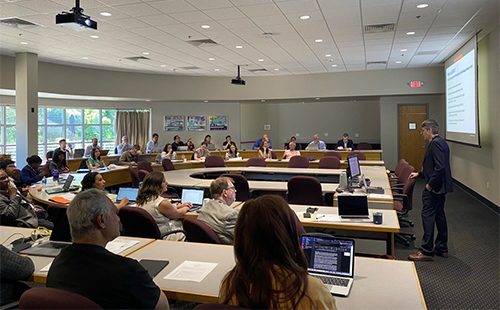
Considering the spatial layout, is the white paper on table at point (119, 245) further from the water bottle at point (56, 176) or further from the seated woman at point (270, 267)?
the water bottle at point (56, 176)

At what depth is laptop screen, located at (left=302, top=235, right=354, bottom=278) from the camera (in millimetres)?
2168

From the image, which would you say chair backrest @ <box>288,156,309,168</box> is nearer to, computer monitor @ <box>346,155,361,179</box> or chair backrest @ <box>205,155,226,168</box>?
chair backrest @ <box>205,155,226,168</box>

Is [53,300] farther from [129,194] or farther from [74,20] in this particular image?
[74,20]

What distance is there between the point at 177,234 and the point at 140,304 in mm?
1940

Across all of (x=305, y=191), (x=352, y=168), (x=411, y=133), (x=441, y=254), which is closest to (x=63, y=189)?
(x=305, y=191)

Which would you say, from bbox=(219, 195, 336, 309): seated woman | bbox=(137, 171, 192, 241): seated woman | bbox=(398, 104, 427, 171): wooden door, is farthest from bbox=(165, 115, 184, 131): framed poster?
Answer: bbox=(219, 195, 336, 309): seated woman

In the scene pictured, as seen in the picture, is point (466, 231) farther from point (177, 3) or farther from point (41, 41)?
point (41, 41)

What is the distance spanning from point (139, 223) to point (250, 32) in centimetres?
495

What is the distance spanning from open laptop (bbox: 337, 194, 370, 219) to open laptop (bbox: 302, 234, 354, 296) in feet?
4.75

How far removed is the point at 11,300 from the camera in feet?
7.85

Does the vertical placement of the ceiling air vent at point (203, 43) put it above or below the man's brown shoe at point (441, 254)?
above

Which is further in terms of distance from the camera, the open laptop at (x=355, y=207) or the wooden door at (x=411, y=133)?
the wooden door at (x=411, y=133)

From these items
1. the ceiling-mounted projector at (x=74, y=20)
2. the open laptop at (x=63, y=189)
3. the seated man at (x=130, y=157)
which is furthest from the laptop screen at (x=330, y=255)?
the seated man at (x=130, y=157)

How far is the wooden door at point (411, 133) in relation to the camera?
12.7m
